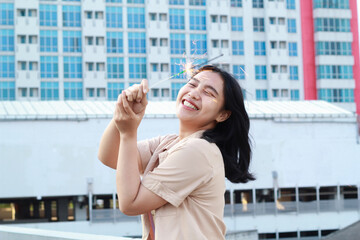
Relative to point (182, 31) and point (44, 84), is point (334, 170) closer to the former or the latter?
point (182, 31)

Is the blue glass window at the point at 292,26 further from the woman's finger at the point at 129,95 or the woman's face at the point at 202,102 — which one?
the woman's finger at the point at 129,95

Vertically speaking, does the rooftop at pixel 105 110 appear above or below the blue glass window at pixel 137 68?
below

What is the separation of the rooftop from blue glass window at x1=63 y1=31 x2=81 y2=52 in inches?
706

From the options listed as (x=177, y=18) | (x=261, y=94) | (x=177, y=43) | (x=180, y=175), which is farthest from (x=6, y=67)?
(x=180, y=175)

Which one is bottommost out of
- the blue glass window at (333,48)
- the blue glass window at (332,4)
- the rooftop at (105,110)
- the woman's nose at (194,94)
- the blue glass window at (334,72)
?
the woman's nose at (194,94)

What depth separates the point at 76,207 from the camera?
31.3m

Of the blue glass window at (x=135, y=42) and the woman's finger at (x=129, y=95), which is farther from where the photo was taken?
the blue glass window at (x=135, y=42)

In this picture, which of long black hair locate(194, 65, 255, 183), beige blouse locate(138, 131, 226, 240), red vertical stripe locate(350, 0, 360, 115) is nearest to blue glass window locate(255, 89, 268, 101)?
red vertical stripe locate(350, 0, 360, 115)

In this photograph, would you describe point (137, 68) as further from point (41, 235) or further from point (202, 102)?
point (202, 102)

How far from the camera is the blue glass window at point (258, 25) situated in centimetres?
5469

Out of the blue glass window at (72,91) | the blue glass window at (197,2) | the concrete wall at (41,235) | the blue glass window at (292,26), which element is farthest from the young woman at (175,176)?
the blue glass window at (292,26)

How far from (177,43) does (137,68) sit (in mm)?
4662

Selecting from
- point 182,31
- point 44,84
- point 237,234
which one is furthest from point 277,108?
point 44,84

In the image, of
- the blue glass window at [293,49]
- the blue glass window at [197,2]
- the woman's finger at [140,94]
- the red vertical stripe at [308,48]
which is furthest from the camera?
the blue glass window at [293,49]
